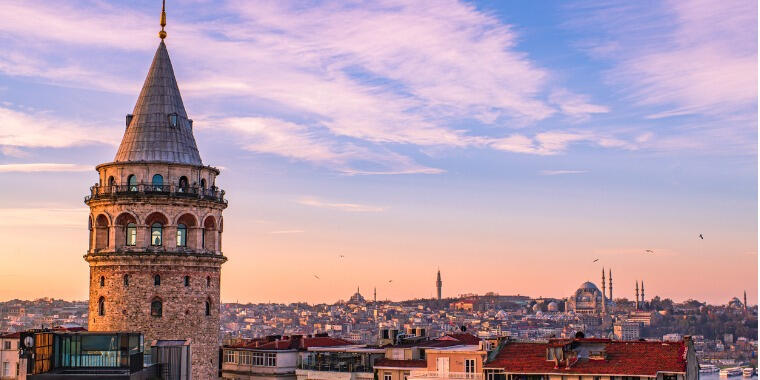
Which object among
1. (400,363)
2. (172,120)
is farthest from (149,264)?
(400,363)

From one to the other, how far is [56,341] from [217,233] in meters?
7.26

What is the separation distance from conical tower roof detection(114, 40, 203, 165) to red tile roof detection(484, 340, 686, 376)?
14.0m

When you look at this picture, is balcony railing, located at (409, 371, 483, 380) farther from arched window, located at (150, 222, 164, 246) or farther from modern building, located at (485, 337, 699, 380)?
arched window, located at (150, 222, 164, 246)

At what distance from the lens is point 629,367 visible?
4094 centimetres

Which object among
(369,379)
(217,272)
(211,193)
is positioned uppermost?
(211,193)

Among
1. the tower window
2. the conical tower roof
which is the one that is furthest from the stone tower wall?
the tower window

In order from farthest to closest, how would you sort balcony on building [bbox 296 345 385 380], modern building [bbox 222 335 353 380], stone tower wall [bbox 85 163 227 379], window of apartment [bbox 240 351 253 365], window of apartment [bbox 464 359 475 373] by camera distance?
window of apartment [bbox 240 351 253 365] < modern building [bbox 222 335 353 380] < balcony on building [bbox 296 345 385 380] < window of apartment [bbox 464 359 475 373] < stone tower wall [bbox 85 163 227 379]

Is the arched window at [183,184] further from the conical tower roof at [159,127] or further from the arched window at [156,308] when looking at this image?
the arched window at [156,308]

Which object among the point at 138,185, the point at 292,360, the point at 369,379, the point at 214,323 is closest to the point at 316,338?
the point at 292,360

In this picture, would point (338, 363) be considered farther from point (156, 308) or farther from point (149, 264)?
point (149, 264)

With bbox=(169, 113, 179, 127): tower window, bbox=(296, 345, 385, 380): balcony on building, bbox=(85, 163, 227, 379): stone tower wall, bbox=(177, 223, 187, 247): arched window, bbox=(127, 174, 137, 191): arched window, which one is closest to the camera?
bbox=(85, 163, 227, 379): stone tower wall

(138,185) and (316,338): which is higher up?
(138,185)

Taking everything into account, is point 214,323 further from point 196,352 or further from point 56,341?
point 56,341

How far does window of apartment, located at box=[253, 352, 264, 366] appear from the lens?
2048 inches
